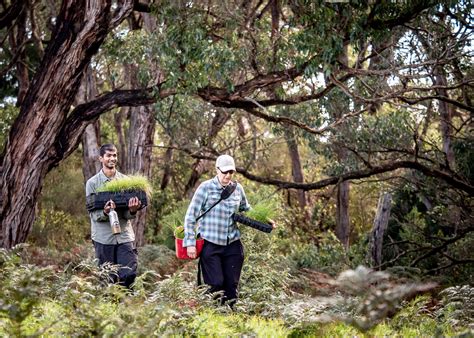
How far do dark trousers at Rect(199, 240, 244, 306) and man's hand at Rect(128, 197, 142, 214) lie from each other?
0.80 m

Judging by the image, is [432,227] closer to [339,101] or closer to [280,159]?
[339,101]

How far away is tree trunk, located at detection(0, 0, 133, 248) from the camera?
12.0m

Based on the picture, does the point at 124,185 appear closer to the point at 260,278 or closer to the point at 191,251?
the point at 191,251

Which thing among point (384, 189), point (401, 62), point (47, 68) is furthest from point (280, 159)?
point (47, 68)

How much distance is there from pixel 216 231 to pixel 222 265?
40 centimetres

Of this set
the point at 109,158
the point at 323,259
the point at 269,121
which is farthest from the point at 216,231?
the point at 323,259

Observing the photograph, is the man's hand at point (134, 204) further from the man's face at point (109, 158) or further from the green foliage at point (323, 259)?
the green foliage at point (323, 259)

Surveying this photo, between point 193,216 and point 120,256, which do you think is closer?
point 193,216

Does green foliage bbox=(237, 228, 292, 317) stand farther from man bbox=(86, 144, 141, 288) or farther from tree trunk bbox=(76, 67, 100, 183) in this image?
tree trunk bbox=(76, 67, 100, 183)

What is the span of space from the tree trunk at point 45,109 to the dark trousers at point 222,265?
4571 millimetres

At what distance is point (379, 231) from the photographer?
1631 centimetres

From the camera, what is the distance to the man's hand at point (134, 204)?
8.46m

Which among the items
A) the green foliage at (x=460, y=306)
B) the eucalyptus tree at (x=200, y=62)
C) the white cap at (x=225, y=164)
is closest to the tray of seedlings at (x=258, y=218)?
the white cap at (x=225, y=164)

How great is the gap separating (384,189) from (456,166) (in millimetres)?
2176
